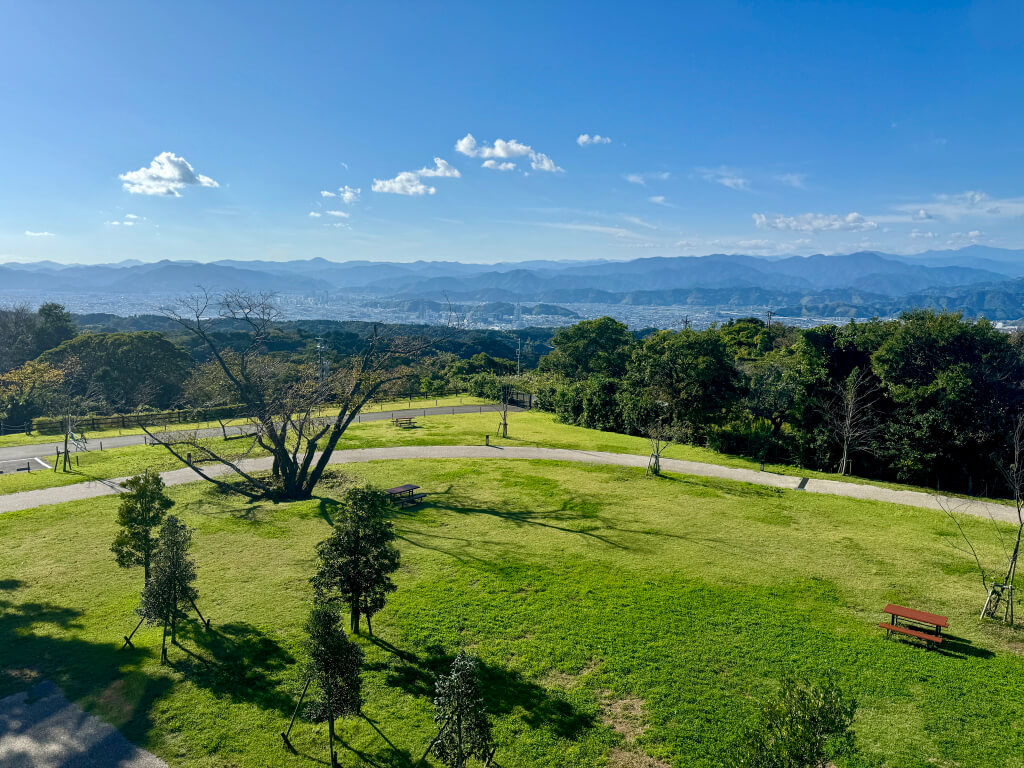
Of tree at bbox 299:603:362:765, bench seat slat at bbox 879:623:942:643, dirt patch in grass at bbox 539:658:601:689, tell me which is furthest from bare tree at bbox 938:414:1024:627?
tree at bbox 299:603:362:765

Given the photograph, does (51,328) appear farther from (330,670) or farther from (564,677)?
(564,677)

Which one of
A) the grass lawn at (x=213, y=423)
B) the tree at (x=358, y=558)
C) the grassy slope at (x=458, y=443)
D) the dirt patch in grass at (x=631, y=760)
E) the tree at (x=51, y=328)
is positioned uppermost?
the tree at (x=51, y=328)

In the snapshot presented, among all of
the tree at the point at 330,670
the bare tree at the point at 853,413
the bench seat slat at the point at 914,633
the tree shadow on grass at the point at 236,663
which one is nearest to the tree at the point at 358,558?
the tree shadow on grass at the point at 236,663

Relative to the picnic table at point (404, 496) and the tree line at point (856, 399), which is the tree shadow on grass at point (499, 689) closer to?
the picnic table at point (404, 496)

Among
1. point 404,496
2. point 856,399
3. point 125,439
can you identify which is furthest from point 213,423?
point 856,399

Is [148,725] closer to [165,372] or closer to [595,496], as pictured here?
[595,496]

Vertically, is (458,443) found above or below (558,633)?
below
